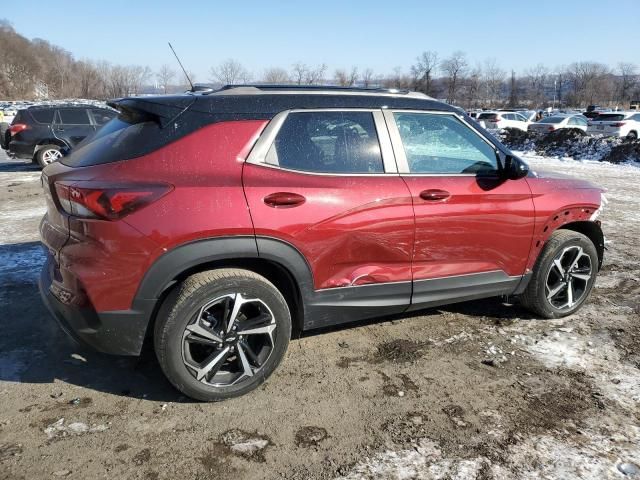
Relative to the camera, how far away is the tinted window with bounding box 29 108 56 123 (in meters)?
13.0

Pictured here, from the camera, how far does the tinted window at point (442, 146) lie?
3.54 m

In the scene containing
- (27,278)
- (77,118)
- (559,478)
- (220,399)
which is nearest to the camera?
(559,478)

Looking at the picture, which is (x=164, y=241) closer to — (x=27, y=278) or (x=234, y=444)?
(x=234, y=444)

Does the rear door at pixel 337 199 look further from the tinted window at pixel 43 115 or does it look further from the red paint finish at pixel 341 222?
the tinted window at pixel 43 115

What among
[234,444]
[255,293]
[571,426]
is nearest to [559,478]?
[571,426]

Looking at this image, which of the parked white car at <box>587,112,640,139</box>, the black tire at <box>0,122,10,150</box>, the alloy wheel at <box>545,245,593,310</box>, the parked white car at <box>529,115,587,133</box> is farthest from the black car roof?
the parked white car at <box>529,115,587,133</box>

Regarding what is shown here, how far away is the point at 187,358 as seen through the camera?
117 inches

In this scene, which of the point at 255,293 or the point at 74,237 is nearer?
the point at 74,237

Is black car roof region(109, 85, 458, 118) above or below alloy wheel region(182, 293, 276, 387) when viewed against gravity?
above

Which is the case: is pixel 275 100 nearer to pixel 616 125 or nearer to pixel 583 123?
pixel 616 125

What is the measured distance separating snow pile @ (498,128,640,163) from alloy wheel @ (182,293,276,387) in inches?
678

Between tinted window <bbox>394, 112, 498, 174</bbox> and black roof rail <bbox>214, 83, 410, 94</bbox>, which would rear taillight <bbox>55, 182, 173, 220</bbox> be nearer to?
black roof rail <bbox>214, 83, 410, 94</bbox>

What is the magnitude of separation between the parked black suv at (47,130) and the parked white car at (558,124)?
65.4 feet

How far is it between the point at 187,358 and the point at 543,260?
2829 mm
